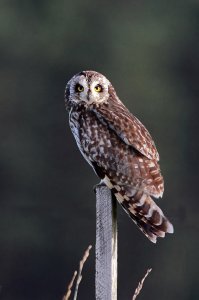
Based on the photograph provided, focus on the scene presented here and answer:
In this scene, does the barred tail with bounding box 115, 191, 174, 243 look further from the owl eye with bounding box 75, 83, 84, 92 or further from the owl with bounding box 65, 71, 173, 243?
the owl eye with bounding box 75, 83, 84, 92

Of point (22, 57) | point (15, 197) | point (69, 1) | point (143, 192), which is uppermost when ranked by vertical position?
point (69, 1)

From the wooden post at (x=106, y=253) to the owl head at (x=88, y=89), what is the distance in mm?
2220

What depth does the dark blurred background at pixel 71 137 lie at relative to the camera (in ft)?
105

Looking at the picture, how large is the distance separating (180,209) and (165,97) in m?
6.30

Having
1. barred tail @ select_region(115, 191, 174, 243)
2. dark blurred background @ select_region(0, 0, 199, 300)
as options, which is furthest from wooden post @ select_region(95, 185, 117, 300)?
dark blurred background @ select_region(0, 0, 199, 300)

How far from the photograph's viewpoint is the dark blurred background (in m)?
31.9

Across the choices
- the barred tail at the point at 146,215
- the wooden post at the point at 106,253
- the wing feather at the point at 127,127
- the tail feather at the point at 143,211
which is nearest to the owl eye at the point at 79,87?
the wing feather at the point at 127,127

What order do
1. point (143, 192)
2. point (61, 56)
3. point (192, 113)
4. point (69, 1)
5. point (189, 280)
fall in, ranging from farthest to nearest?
point (69, 1) → point (61, 56) → point (192, 113) → point (189, 280) → point (143, 192)

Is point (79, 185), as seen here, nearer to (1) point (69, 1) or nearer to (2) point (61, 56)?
(2) point (61, 56)

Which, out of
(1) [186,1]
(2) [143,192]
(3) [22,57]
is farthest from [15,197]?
(2) [143,192]

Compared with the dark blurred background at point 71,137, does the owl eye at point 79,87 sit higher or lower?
lower

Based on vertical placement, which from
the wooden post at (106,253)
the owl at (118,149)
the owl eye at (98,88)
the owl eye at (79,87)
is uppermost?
the owl eye at (79,87)

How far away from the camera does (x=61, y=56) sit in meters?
39.1

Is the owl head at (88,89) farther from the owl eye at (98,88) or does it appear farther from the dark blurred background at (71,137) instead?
the dark blurred background at (71,137)
